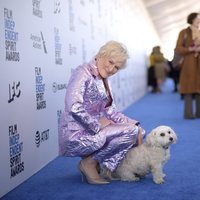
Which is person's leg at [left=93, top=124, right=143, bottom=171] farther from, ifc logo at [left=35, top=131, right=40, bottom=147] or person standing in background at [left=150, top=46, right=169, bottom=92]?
person standing in background at [left=150, top=46, right=169, bottom=92]

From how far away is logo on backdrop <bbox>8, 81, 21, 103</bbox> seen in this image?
2525 millimetres

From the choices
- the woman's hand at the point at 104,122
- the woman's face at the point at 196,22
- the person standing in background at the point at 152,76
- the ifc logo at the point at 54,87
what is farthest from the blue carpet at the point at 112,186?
the person standing in background at the point at 152,76

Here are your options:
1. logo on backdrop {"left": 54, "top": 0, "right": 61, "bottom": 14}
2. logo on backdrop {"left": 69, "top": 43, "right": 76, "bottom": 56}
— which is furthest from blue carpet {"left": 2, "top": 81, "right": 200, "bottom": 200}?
logo on backdrop {"left": 54, "top": 0, "right": 61, "bottom": 14}

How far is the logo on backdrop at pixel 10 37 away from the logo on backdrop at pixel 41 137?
1.99 ft

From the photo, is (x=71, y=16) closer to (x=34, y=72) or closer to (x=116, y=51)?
(x=34, y=72)

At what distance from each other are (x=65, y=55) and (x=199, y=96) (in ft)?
7.52

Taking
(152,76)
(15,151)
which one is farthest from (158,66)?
(15,151)

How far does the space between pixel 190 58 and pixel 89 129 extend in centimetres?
301

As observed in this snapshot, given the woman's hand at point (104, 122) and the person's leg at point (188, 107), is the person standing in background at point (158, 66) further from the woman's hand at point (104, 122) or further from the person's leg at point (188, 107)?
the woman's hand at point (104, 122)

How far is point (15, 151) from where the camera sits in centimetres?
262

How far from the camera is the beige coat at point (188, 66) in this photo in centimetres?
523

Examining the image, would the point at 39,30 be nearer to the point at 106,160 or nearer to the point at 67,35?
the point at 67,35

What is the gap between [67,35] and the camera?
3.84m

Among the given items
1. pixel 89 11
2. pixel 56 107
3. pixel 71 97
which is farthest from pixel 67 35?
pixel 71 97
